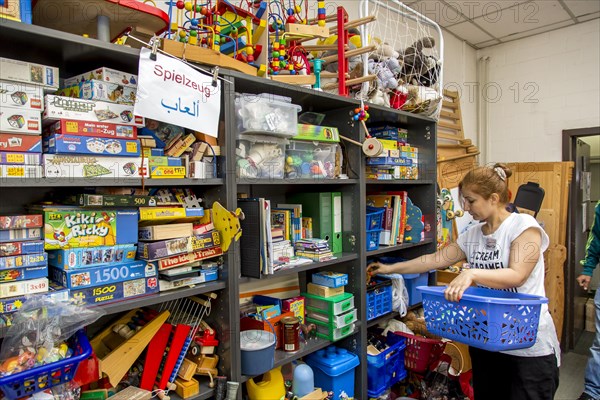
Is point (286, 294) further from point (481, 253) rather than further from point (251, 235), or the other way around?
point (481, 253)

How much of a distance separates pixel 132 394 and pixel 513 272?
147cm

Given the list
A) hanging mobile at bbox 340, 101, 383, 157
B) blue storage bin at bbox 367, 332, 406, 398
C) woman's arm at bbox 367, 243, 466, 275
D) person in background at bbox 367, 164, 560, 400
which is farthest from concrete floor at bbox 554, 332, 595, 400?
hanging mobile at bbox 340, 101, 383, 157

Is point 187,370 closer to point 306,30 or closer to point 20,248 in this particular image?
point 20,248

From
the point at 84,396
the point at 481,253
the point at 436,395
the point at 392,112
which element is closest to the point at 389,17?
the point at 392,112

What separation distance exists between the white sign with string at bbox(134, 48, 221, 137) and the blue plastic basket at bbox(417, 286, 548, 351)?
3.89 feet

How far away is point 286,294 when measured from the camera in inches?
89.0

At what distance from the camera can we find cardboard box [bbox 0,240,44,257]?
107 cm

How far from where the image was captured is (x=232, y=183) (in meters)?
1.46

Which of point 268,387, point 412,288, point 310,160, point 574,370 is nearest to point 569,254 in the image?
point 574,370

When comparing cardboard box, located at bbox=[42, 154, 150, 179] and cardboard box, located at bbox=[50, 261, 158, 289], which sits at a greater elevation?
cardboard box, located at bbox=[42, 154, 150, 179]

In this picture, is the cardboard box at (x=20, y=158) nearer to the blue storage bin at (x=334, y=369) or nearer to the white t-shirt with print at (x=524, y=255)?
the blue storage bin at (x=334, y=369)

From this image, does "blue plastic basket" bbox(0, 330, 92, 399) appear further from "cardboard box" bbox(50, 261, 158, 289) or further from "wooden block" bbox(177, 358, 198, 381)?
"wooden block" bbox(177, 358, 198, 381)

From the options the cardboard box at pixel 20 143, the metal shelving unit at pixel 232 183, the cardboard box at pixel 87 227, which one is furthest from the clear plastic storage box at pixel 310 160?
the cardboard box at pixel 20 143

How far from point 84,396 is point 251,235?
0.75 m
